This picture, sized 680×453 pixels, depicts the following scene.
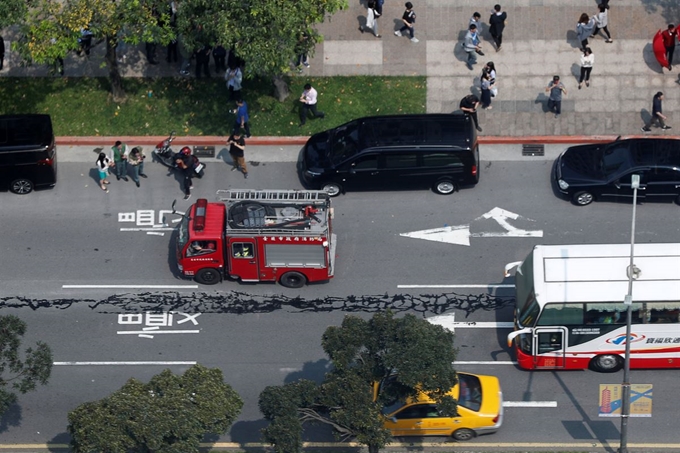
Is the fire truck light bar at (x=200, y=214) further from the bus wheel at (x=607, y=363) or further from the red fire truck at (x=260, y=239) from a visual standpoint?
the bus wheel at (x=607, y=363)

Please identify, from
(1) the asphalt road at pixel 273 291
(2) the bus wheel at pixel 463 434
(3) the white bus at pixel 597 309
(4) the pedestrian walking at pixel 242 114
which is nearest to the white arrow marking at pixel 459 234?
(1) the asphalt road at pixel 273 291

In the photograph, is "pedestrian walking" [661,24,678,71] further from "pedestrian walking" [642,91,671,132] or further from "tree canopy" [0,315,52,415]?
"tree canopy" [0,315,52,415]

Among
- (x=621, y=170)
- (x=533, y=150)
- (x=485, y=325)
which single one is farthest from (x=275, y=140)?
(x=621, y=170)

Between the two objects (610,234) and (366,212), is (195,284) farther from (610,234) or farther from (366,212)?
(610,234)

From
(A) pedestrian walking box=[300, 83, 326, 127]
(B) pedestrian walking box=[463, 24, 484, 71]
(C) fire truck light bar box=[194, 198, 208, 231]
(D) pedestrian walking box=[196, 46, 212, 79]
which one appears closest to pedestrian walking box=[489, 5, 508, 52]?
(B) pedestrian walking box=[463, 24, 484, 71]

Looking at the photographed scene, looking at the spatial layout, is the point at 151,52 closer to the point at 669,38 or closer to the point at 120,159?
the point at 120,159
